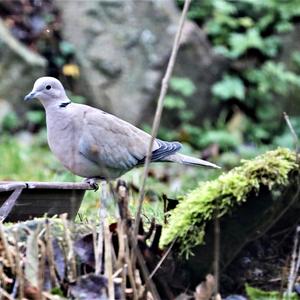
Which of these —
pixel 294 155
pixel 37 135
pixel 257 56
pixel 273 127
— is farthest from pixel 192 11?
pixel 294 155

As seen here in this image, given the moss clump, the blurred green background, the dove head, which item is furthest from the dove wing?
the blurred green background

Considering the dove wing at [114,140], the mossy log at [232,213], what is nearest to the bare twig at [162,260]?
the mossy log at [232,213]

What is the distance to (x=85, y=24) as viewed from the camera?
391 inches

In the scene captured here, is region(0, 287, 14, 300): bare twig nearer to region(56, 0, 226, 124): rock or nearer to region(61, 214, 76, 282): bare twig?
region(61, 214, 76, 282): bare twig

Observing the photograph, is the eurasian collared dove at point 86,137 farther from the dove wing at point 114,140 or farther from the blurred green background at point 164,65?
the blurred green background at point 164,65

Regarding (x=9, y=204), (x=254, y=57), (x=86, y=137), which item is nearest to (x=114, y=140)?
(x=86, y=137)

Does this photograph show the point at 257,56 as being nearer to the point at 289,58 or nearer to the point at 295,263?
the point at 289,58

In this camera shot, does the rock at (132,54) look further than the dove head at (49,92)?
Yes

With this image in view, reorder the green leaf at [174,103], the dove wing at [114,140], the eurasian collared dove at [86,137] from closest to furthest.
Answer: the eurasian collared dove at [86,137], the dove wing at [114,140], the green leaf at [174,103]

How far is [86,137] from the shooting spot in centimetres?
420

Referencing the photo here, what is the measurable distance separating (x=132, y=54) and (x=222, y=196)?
25.3 feet

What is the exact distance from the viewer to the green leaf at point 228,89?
388 inches

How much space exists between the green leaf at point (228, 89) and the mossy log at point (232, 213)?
755 cm

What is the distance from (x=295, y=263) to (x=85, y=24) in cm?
777
